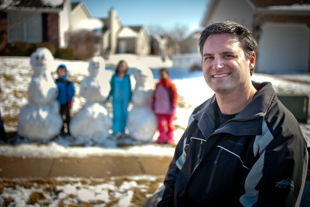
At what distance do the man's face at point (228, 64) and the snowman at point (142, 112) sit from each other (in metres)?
3.55

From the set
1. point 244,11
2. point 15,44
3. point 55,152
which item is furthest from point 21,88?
point 244,11

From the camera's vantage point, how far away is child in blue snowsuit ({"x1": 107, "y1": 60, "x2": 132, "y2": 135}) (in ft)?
17.6

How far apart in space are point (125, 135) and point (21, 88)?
17.3ft

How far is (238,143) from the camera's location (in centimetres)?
138

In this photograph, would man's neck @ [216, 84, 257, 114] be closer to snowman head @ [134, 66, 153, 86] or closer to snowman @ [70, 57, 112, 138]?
snowman head @ [134, 66, 153, 86]

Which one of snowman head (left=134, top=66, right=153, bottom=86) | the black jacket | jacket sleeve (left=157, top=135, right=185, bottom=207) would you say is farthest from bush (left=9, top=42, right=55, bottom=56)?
the black jacket

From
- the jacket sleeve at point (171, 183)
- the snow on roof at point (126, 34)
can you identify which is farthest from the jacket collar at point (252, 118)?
the snow on roof at point (126, 34)

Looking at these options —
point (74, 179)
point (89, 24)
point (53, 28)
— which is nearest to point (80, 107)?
point (74, 179)

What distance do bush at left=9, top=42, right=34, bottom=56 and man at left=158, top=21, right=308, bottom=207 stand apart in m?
14.7

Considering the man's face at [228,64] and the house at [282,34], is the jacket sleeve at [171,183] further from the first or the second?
the house at [282,34]

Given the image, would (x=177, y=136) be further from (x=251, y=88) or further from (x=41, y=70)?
(x=251, y=88)

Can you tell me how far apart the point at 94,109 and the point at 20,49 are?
11.4 m

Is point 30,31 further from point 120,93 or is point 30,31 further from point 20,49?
point 120,93

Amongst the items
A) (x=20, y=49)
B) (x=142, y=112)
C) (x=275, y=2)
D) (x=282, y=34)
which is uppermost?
(x=275, y=2)
